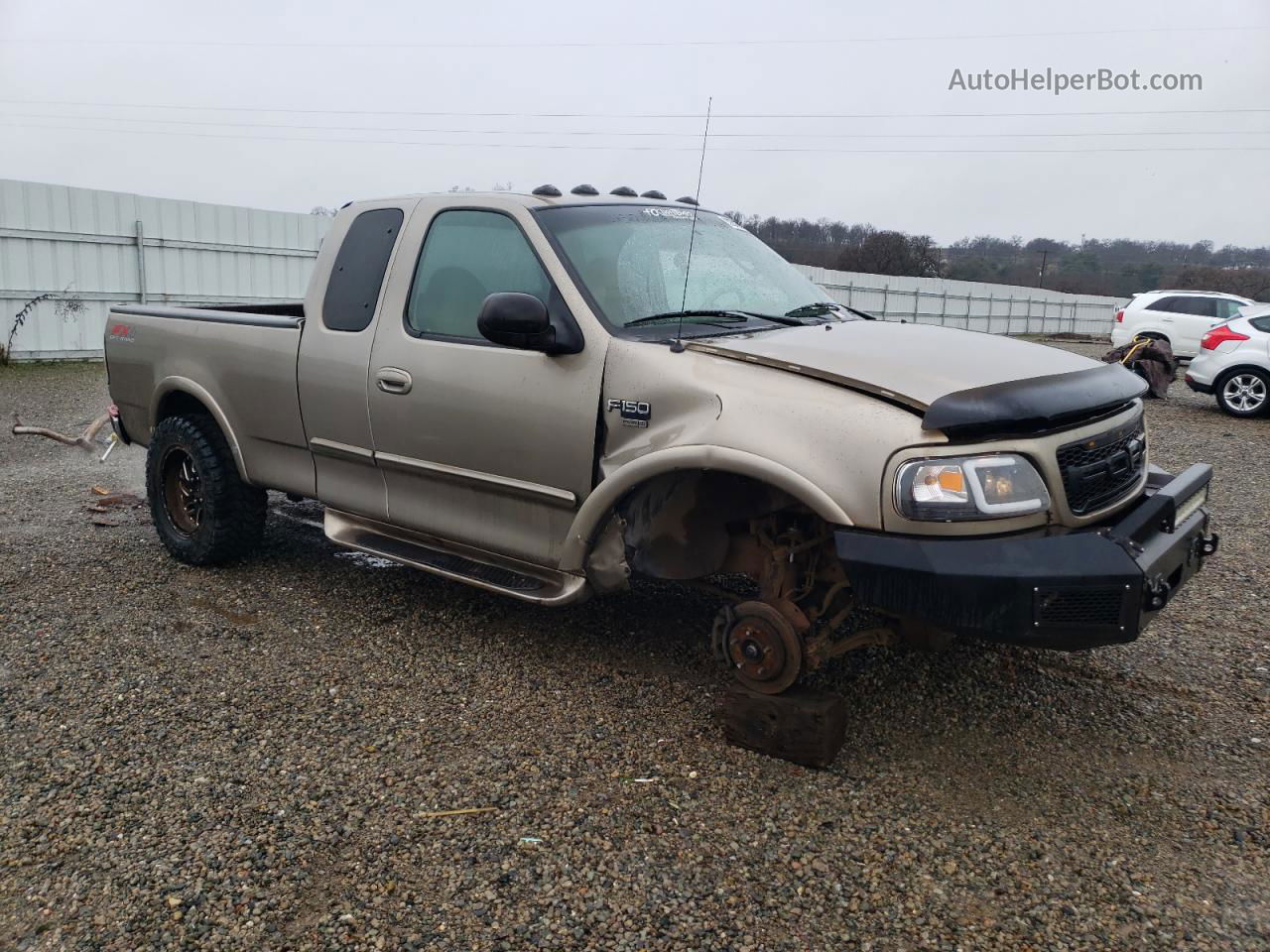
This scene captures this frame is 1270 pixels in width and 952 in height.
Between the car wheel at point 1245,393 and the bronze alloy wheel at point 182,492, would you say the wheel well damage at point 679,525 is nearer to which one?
the bronze alloy wheel at point 182,492

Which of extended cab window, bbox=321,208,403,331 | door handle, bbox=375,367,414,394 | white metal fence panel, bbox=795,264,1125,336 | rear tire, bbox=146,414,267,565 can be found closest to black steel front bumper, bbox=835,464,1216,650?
door handle, bbox=375,367,414,394

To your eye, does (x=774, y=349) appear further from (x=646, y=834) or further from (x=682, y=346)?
(x=646, y=834)

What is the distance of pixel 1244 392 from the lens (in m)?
13.9

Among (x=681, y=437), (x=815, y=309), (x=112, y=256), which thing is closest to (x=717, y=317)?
(x=815, y=309)

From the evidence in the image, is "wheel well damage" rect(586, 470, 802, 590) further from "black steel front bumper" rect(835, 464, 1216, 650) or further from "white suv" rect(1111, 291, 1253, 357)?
"white suv" rect(1111, 291, 1253, 357)

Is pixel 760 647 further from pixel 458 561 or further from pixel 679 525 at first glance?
pixel 458 561

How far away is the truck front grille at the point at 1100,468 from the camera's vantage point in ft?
10.4

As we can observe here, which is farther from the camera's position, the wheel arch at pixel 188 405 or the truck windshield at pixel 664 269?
the wheel arch at pixel 188 405

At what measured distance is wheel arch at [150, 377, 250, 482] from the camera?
5.30 meters

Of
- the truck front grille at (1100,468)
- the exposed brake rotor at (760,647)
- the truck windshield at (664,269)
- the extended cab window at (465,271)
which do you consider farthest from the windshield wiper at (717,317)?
the truck front grille at (1100,468)

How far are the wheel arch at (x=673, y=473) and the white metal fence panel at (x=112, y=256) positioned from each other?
15874 mm

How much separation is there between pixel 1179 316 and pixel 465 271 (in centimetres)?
1770

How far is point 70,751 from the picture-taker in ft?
11.7

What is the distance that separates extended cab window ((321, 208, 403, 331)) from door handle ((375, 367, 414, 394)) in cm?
29
